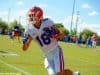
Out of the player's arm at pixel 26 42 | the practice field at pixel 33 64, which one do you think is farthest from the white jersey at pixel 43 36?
the practice field at pixel 33 64

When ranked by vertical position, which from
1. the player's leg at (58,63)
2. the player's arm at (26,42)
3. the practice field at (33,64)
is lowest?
the practice field at (33,64)

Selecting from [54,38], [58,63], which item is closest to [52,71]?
[58,63]

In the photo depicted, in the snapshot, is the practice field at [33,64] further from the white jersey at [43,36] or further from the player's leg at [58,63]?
the player's leg at [58,63]

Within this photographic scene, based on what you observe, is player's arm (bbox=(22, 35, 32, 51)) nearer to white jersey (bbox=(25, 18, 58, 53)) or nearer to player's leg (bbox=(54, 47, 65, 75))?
white jersey (bbox=(25, 18, 58, 53))

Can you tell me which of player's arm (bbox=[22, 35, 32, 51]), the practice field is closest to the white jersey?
player's arm (bbox=[22, 35, 32, 51])

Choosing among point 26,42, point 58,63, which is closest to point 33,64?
point 26,42

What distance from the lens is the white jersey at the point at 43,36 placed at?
25.2 ft

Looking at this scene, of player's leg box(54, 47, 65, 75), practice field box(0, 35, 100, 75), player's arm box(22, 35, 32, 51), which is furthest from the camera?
practice field box(0, 35, 100, 75)

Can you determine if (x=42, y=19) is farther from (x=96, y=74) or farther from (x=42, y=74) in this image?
(x=96, y=74)

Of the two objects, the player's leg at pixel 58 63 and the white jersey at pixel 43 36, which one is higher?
the white jersey at pixel 43 36

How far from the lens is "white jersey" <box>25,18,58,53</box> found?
25.2ft

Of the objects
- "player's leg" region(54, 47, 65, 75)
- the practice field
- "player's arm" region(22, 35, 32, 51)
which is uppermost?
"player's arm" region(22, 35, 32, 51)

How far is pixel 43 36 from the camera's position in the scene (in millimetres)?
7707

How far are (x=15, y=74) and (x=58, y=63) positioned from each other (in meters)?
4.39
